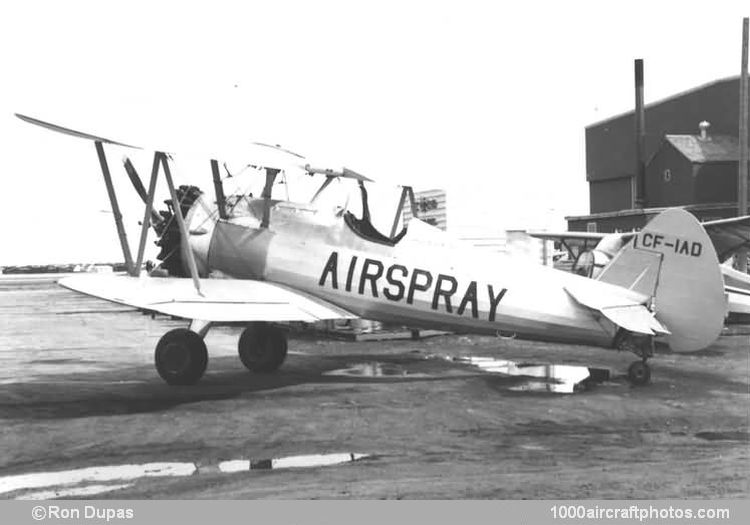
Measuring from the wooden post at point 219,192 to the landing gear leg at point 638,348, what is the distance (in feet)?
18.1

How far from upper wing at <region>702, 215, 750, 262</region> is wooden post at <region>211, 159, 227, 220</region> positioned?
10.3 meters

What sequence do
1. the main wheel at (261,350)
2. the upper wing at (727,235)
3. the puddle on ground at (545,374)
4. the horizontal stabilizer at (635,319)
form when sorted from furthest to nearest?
the upper wing at (727,235)
the main wheel at (261,350)
the puddle on ground at (545,374)
the horizontal stabilizer at (635,319)

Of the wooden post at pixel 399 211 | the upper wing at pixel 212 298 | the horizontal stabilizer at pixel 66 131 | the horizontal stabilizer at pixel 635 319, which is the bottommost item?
the horizontal stabilizer at pixel 635 319

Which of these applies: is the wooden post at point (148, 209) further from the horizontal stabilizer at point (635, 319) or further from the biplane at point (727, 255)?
the biplane at point (727, 255)

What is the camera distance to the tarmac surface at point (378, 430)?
4.91m

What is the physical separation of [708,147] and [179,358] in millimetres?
37290

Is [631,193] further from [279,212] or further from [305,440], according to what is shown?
[305,440]

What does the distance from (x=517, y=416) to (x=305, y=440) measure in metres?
2.18

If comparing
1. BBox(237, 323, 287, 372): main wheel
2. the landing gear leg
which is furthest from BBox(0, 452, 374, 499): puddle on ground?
BBox(237, 323, 287, 372): main wheel

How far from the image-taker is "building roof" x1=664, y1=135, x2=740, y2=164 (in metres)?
38.4

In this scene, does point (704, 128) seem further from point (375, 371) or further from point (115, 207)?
point (115, 207)

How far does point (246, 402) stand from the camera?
8.04 metres

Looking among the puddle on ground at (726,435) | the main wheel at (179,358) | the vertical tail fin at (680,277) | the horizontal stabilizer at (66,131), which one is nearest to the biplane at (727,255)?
the vertical tail fin at (680,277)
